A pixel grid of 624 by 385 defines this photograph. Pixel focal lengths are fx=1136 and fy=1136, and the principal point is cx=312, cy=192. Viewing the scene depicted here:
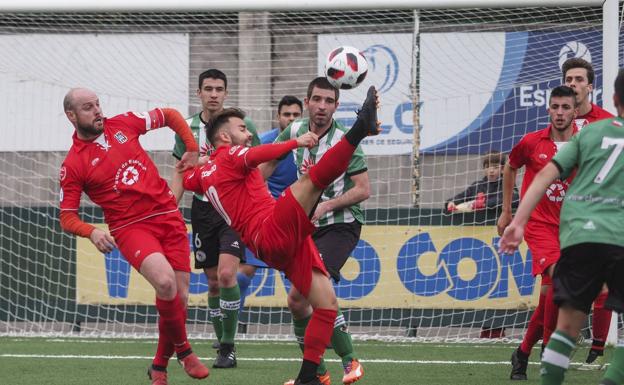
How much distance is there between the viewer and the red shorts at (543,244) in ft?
25.5

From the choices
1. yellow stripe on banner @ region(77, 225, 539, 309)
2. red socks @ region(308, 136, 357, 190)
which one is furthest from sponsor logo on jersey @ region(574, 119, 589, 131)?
yellow stripe on banner @ region(77, 225, 539, 309)

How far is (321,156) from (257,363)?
2.06 metres

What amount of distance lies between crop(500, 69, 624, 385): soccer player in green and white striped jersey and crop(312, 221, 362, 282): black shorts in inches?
92.9

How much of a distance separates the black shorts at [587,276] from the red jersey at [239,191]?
1948mm

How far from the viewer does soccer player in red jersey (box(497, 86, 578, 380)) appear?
781cm

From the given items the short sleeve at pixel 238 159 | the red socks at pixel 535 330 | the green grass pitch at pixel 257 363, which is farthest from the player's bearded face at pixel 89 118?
the red socks at pixel 535 330

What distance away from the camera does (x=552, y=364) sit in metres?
5.52

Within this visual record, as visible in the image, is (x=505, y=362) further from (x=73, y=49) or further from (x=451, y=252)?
(x=73, y=49)

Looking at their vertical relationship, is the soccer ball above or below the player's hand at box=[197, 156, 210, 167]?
above

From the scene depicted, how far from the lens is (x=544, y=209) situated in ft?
26.3

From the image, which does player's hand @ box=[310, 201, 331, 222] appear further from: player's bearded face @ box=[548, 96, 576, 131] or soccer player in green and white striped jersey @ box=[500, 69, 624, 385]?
soccer player in green and white striped jersey @ box=[500, 69, 624, 385]

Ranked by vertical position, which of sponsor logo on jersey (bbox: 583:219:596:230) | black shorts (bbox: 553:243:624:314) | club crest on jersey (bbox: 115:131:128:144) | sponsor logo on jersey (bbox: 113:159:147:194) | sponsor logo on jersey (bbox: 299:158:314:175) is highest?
club crest on jersey (bbox: 115:131:128:144)

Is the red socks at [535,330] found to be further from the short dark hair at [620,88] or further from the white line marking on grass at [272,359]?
the short dark hair at [620,88]

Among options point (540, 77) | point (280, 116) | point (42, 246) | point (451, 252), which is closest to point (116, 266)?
point (42, 246)
